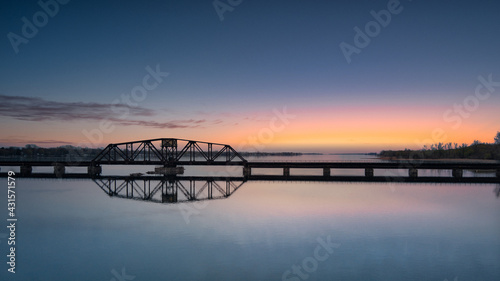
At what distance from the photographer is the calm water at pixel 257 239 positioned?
968 inches

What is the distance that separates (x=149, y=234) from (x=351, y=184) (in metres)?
59.1

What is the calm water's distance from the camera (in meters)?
24.6

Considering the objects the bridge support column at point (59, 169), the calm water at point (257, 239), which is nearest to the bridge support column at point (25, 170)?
the bridge support column at point (59, 169)

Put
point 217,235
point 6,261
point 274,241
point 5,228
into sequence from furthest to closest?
point 5,228 → point 217,235 → point 274,241 → point 6,261

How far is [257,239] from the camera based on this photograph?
32.6 meters

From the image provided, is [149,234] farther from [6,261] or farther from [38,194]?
[38,194]

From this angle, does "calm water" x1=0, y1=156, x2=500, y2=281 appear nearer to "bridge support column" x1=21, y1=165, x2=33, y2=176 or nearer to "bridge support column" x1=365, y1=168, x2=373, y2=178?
"bridge support column" x1=365, y1=168, x2=373, y2=178

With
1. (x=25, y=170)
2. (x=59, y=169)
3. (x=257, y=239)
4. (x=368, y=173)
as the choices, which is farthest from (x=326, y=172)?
(x=25, y=170)

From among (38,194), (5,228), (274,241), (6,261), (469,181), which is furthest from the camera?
(469,181)

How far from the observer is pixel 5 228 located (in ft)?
124

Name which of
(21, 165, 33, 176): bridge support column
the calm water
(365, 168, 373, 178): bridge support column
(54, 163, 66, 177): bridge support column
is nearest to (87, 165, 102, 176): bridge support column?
(54, 163, 66, 177): bridge support column

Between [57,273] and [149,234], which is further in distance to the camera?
[149,234]

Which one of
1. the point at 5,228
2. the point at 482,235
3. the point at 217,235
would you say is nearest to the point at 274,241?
the point at 217,235

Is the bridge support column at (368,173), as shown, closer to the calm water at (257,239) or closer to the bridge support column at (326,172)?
the bridge support column at (326,172)
